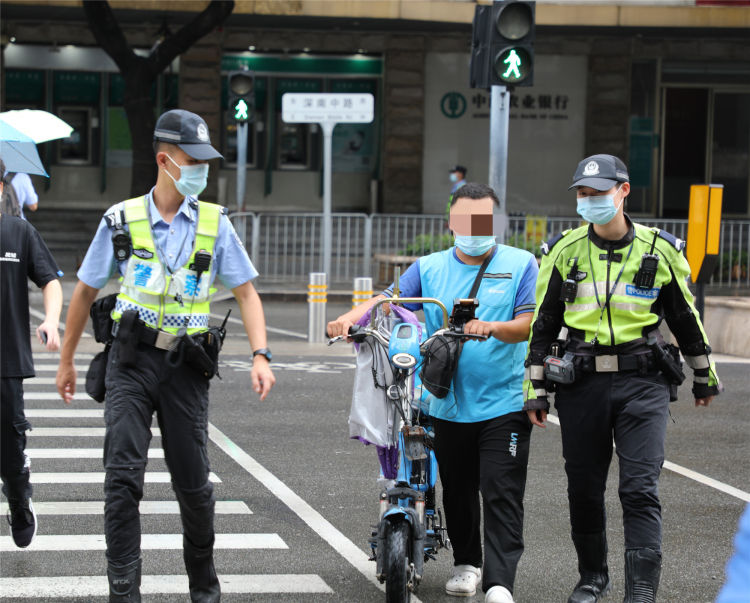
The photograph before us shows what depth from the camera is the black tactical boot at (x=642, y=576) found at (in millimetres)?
Result: 4984

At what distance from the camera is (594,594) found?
5.30 meters

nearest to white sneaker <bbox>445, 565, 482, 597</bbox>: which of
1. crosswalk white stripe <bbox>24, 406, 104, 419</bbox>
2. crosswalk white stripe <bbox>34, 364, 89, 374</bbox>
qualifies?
crosswalk white stripe <bbox>24, 406, 104, 419</bbox>

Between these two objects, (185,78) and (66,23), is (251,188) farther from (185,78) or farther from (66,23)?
(66,23)

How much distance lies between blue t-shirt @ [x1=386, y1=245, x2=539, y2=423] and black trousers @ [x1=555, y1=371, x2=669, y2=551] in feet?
0.82

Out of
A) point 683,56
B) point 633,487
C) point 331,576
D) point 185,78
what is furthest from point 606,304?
point 683,56

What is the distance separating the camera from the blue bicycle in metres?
4.92

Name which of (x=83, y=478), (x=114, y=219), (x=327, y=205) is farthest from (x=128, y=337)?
→ (x=327, y=205)

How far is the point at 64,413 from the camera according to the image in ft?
32.9

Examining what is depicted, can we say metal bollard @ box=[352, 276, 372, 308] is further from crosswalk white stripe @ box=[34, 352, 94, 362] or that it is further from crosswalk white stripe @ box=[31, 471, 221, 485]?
crosswalk white stripe @ box=[31, 471, 221, 485]

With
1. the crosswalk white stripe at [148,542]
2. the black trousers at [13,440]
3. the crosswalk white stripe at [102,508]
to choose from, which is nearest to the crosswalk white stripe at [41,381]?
the crosswalk white stripe at [102,508]

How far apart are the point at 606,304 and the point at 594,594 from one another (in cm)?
122

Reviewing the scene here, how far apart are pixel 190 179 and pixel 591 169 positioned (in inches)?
66.2

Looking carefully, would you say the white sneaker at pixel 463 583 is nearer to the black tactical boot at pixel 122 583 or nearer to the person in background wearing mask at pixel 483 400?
the person in background wearing mask at pixel 483 400

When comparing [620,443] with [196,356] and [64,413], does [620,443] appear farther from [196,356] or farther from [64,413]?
[64,413]
